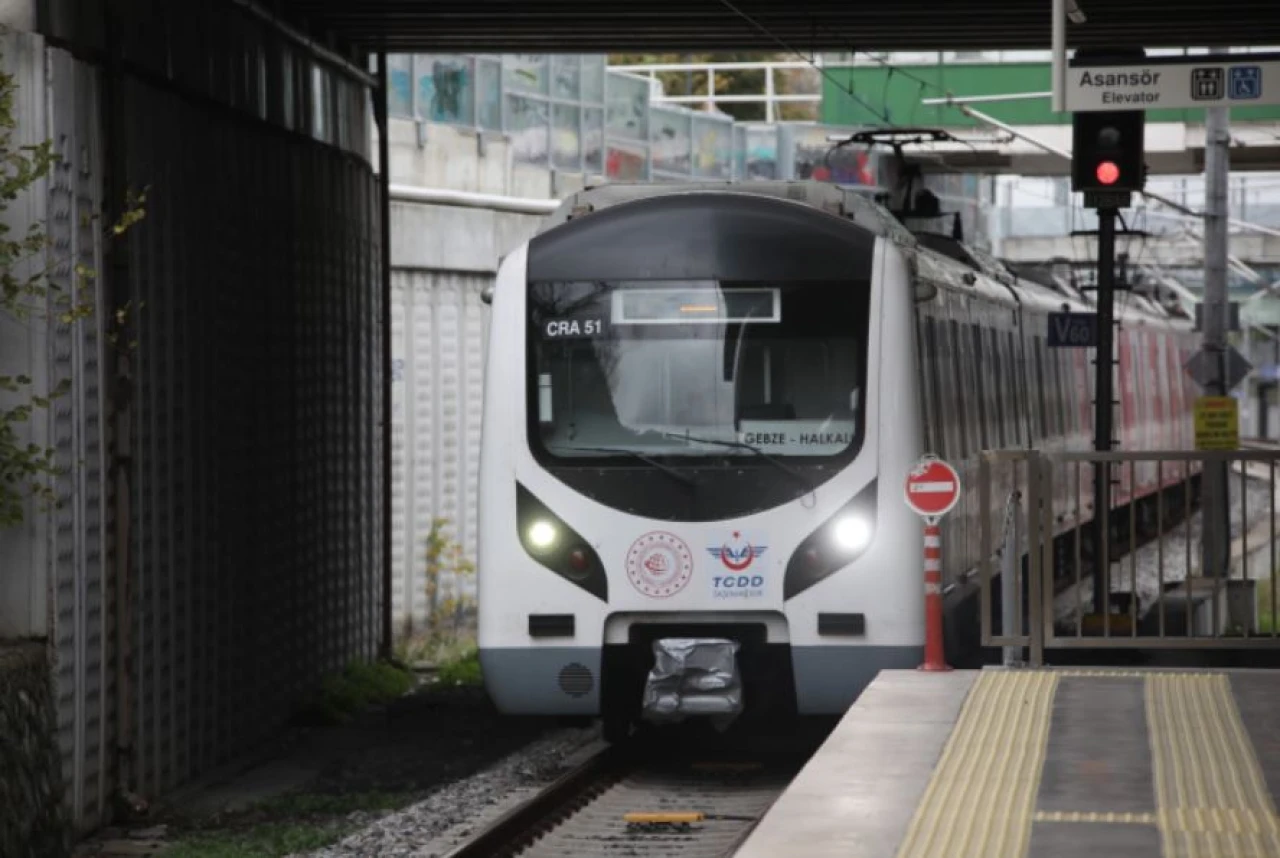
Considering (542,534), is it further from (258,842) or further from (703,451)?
(258,842)

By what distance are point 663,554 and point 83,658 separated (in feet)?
9.74

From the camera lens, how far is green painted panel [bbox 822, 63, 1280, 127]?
1271 inches

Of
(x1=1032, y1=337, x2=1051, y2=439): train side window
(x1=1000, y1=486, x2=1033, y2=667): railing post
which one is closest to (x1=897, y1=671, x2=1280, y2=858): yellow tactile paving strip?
(x1=1000, y1=486, x2=1033, y2=667): railing post

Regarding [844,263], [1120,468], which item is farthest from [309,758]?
[1120,468]

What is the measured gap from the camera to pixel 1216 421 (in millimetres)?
26016

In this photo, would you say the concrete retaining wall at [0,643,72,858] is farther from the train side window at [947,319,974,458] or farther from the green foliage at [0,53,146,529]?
the train side window at [947,319,974,458]

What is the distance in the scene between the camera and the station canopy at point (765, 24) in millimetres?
17516

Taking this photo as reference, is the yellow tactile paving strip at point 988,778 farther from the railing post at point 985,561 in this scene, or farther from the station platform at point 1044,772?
the railing post at point 985,561

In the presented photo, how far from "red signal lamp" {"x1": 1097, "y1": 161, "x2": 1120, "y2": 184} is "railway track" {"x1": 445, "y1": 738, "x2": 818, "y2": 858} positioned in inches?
184

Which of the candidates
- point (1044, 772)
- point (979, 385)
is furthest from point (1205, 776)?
point (979, 385)

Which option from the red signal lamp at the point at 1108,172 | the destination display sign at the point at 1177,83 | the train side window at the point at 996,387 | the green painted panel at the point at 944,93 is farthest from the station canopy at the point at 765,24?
the green painted panel at the point at 944,93

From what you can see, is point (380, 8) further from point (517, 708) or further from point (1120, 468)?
point (1120, 468)

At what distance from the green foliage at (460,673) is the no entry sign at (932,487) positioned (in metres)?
6.73

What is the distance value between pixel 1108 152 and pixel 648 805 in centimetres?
674
